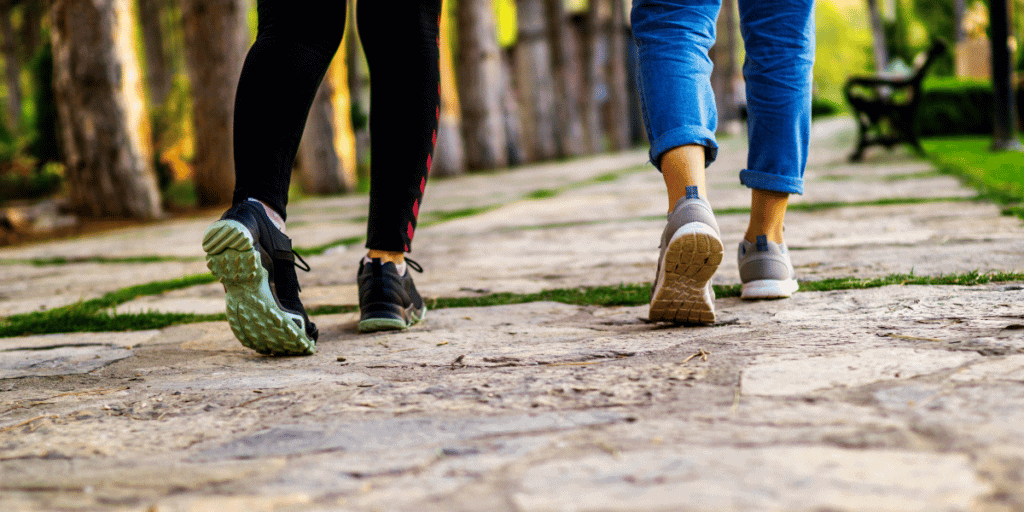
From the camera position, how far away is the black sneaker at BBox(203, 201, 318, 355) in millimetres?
1506

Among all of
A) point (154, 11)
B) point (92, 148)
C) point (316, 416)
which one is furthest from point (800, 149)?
point (154, 11)

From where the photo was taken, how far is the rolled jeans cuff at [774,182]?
1.95 m

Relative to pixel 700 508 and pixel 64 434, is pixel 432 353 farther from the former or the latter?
pixel 700 508

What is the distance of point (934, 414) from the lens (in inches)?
38.3

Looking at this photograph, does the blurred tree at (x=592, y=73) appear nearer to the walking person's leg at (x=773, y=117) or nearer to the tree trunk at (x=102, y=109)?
the tree trunk at (x=102, y=109)

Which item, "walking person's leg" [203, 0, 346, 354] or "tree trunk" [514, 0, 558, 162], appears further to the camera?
"tree trunk" [514, 0, 558, 162]

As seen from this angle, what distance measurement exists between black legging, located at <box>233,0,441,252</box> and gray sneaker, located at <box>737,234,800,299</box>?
777 mm

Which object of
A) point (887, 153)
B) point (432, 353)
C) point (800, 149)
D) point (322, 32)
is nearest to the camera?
point (432, 353)

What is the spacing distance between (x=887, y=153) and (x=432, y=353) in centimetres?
744

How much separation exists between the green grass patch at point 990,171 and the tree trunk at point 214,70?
507cm

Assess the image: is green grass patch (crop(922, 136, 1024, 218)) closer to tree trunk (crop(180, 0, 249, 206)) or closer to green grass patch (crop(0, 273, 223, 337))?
green grass patch (crop(0, 273, 223, 337))

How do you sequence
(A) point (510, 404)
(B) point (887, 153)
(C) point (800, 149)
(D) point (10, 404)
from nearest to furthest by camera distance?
(A) point (510, 404) < (D) point (10, 404) < (C) point (800, 149) < (B) point (887, 153)

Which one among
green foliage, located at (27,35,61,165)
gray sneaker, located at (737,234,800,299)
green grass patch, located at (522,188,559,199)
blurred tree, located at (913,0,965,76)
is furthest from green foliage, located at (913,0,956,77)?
gray sneaker, located at (737,234,800,299)

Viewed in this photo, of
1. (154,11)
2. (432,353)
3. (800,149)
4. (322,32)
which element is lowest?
(432,353)
